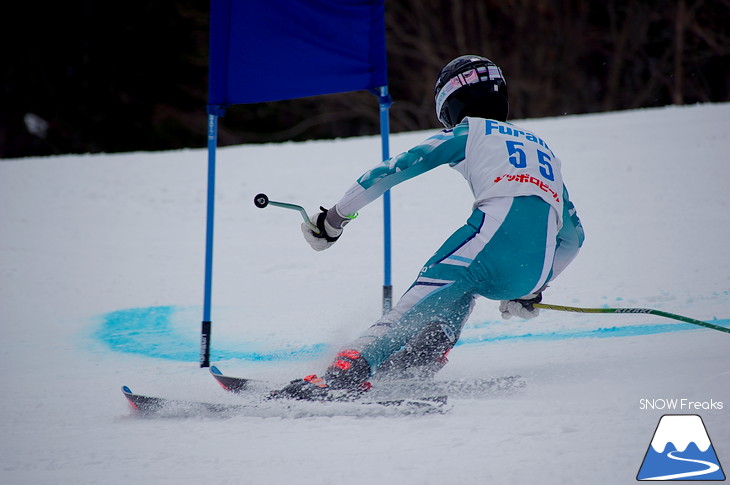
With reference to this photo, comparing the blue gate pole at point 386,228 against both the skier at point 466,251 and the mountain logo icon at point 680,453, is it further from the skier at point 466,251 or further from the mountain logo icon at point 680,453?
the mountain logo icon at point 680,453

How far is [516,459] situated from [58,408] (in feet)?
6.83

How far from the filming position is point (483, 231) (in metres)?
3.28

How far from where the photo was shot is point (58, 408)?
139 inches

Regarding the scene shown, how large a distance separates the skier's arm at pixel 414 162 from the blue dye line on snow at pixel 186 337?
1.08 m

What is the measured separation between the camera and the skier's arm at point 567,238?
3.57 metres

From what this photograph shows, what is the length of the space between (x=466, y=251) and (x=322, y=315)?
1993mm

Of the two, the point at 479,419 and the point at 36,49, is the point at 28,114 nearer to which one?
the point at 36,49

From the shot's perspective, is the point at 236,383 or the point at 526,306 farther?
the point at 526,306

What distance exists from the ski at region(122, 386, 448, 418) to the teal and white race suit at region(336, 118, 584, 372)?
189 mm

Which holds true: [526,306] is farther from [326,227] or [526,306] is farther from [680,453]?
[680,453]

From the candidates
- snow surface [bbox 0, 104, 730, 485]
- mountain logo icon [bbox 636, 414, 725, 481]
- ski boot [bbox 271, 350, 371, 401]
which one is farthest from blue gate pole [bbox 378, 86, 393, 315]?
mountain logo icon [bbox 636, 414, 725, 481]

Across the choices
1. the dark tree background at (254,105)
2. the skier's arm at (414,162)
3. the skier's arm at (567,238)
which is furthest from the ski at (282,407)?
the dark tree background at (254,105)

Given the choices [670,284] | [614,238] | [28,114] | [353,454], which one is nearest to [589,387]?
[353,454]

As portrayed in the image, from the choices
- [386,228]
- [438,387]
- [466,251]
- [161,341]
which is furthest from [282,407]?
[161,341]
